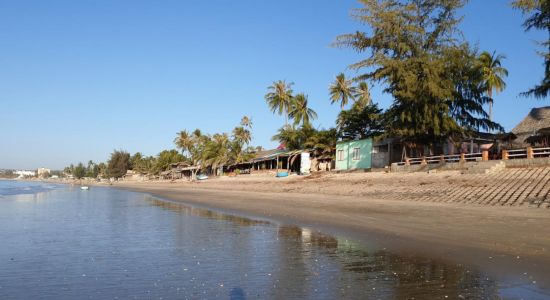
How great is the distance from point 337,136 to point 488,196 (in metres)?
30.0

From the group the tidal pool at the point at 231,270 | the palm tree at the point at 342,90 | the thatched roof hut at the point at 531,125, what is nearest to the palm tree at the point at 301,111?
the palm tree at the point at 342,90

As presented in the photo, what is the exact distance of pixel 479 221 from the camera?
13039 millimetres

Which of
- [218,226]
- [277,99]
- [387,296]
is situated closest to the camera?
[387,296]

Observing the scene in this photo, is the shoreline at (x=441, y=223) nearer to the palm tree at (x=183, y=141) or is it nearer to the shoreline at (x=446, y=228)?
the shoreline at (x=446, y=228)

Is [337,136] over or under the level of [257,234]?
over

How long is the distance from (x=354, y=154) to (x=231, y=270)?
35145mm

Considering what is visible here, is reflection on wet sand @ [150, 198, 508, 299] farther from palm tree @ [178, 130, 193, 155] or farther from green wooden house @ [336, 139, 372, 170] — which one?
palm tree @ [178, 130, 193, 155]

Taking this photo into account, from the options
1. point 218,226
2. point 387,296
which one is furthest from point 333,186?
point 387,296

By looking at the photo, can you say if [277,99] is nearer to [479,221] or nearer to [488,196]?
[488,196]

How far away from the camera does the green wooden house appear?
4062 cm

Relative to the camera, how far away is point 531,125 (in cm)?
3591

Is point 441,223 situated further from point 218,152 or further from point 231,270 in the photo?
point 218,152

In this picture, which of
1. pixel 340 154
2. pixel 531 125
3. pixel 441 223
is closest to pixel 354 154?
pixel 340 154

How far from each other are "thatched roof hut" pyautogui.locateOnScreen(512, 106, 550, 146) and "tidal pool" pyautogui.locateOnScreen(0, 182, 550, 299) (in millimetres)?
28959
